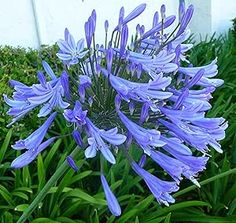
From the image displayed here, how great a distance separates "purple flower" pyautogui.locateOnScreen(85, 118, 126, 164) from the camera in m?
1.25

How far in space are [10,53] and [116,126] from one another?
3.25m

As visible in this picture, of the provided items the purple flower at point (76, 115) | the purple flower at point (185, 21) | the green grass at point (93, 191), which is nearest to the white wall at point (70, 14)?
the green grass at point (93, 191)

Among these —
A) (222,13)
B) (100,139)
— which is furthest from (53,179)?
(222,13)

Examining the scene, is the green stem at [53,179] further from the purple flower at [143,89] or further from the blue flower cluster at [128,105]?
the purple flower at [143,89]

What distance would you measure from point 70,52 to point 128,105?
23 centimetres

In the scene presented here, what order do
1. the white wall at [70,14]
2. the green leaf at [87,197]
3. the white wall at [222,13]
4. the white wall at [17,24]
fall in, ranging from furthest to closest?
the white wall at [222,13]
the white wall at [70,14]
the white wall at [17,24]
the green leaf at [87,197]

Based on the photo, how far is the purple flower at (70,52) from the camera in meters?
1.42

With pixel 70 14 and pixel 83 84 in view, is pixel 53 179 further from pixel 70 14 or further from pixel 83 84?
pixel 70 14

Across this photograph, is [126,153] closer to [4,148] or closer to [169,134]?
[169,134]

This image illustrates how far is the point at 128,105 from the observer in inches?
54.0

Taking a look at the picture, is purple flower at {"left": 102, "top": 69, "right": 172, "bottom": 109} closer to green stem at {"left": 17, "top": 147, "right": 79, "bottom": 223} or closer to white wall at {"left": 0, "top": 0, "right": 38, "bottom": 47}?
green stem at {"left": 17, "top": 147, "right": 79, "bottom": 223}

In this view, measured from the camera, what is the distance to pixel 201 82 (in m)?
1.46

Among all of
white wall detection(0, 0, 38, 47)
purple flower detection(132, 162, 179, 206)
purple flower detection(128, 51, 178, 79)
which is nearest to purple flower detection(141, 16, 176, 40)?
purple flower detection(128, 51, 178, 79)

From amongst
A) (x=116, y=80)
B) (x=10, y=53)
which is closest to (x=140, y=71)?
(x=116, y=80)
